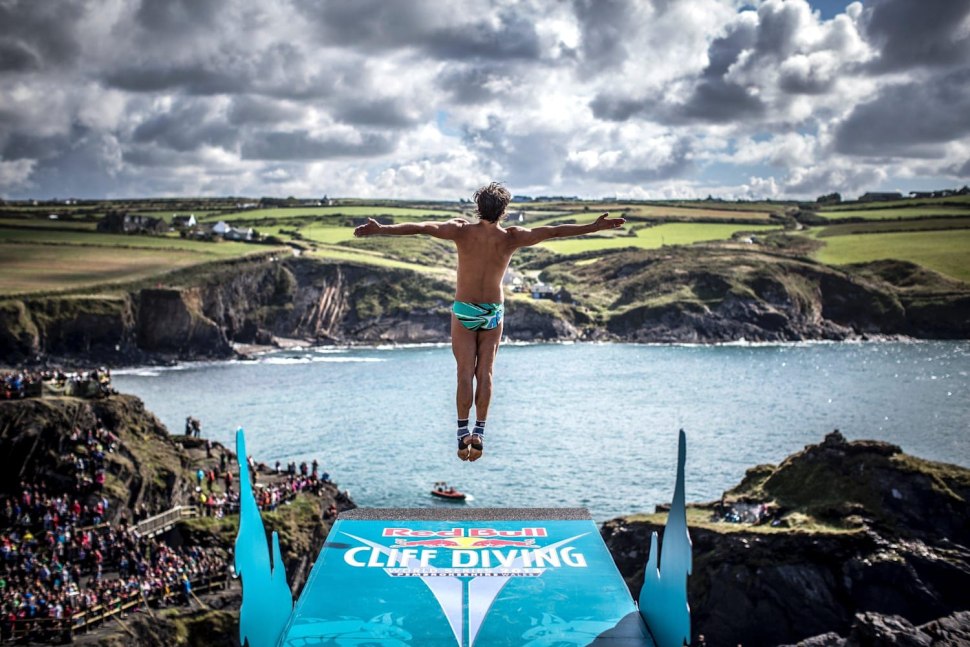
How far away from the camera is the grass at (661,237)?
16932cm

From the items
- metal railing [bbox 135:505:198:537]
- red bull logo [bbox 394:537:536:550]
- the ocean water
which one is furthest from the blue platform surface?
the ocean water

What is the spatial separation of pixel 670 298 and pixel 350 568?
13608 centimetres

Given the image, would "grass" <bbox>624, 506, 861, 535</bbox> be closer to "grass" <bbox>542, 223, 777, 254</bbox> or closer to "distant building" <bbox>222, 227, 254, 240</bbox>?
"grass" <bbox>542, 223, 777, 254</bbox>

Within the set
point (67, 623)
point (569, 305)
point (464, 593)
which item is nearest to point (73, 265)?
point (569, 305)

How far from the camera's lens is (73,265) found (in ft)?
422

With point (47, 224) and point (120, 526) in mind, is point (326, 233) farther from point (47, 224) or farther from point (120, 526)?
point (120, 526)

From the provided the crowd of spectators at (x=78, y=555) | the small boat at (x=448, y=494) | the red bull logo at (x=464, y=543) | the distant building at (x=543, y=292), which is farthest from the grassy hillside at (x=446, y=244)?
the red bull logo at (x=464, y=543)

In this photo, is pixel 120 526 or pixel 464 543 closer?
pixel 464 543

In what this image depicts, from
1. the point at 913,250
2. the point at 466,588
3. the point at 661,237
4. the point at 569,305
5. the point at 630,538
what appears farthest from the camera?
the point at 661,237

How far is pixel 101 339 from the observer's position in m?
119

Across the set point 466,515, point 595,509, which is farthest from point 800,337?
point 466,515

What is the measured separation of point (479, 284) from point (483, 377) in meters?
1.11

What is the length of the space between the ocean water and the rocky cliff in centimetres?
760

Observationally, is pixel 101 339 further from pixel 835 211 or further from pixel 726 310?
pixel 835 211
